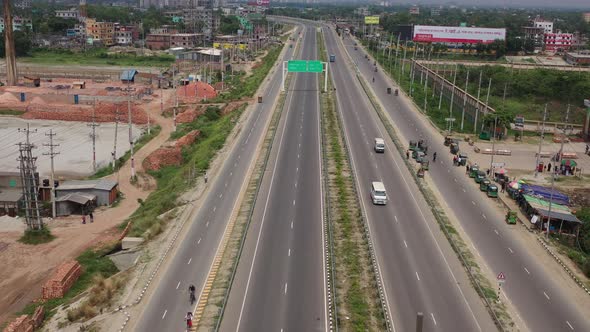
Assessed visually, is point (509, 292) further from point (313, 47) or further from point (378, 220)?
point (313, 47)

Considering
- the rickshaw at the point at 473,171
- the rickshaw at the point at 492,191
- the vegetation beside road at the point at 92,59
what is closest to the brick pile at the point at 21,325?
the rickshaw at the point at 492,191

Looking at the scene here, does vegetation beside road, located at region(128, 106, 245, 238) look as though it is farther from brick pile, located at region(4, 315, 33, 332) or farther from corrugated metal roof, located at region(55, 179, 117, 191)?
brick pile, located at region(4, 315, 33, 332)

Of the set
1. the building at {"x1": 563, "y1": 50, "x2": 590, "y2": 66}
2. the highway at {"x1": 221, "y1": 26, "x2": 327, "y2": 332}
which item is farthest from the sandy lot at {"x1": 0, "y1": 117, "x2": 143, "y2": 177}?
the building at {"x1": 563, "y1": 50, "x2": 590, "y2": 66}

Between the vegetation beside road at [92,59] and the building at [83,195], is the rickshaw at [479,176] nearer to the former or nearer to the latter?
the building at [83,195]

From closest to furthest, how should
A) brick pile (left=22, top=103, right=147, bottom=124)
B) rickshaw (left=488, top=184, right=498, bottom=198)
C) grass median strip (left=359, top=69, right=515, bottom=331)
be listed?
grass median strip (left=359, top=69, right=515, bottom=331) < rickshaw (left=488, top=184, right=498, bottom=198) < brick pile (left=22, top=103, right=147, bottom=124)

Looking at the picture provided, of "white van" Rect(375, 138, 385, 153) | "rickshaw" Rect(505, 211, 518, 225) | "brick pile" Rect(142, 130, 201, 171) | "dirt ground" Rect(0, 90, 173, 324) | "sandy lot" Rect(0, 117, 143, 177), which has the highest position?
"white van" Rect(375, 138, 385, 153)

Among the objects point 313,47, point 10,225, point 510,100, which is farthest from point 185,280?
point 313,47
